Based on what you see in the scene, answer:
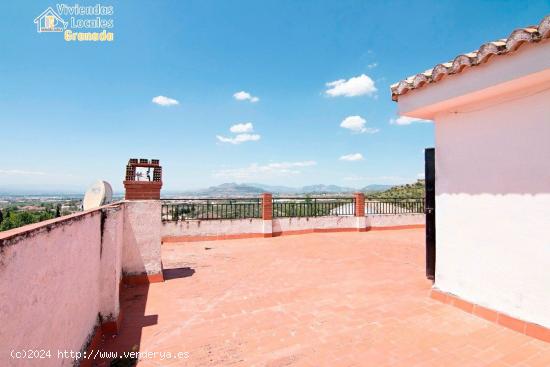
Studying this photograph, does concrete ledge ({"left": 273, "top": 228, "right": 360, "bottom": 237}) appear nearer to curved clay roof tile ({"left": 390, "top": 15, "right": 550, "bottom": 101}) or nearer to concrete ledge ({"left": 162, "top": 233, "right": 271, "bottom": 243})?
concrete ledge ({"left": 162, "top": 233, "right": 271, "bottom": 243})

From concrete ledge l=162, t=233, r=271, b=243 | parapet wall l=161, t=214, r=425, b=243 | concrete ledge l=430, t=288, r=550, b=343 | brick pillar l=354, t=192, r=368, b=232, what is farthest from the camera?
brick pillar l=354, t=192, r=368, b=232

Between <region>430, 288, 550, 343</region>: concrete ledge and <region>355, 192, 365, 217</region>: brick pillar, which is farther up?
<region>355, 192, 365, 217</region>: brick pillar

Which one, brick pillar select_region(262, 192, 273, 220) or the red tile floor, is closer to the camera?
the red tile floor

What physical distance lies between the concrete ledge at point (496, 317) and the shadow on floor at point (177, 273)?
467 cm

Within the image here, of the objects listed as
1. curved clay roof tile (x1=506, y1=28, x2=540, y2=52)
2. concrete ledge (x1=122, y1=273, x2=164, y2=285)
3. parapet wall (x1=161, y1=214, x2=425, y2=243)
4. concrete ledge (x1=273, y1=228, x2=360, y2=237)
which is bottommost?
concrete ledge (x1=122, y1=273, x2=164, y2=285)

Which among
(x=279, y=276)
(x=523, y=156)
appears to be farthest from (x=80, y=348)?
(x=523, y=156)

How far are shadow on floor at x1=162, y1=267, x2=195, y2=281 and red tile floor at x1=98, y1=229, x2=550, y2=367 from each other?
22 mm

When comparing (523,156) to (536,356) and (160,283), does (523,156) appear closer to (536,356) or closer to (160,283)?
(536,356)

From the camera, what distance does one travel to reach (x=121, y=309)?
14.3 ft

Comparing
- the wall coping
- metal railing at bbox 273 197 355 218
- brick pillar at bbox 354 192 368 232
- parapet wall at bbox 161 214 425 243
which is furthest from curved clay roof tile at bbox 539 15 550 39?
brick pillar at bbox 354 192 368 232

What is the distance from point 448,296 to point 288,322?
2.42 meters

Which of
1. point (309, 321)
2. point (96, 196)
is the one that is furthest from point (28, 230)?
point (96, 196)

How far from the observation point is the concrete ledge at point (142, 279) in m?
5.54

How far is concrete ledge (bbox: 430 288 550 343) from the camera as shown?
128 inches
